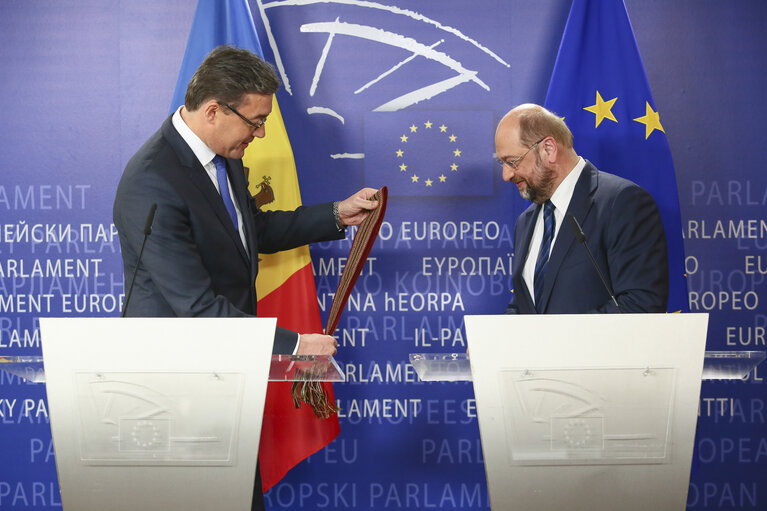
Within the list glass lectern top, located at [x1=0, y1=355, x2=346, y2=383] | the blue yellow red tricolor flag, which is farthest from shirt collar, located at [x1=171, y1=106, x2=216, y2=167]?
glass lectern top, located at [x1=0, y1=355, x2=346, y2=383]

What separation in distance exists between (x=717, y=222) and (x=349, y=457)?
84.4 inches

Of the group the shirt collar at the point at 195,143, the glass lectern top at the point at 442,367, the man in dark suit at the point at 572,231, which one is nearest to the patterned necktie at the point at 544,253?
the man in dark suit at the point at 572,231

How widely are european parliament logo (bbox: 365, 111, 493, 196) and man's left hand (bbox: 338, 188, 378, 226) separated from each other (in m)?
0.63

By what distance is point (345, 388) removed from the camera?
365 cm

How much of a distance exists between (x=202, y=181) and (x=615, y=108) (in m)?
1.93

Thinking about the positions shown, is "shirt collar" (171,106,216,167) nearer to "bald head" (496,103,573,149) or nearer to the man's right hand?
the man's right hand

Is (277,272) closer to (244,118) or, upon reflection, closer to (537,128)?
(244,118)

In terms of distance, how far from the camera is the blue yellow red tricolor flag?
3334mm

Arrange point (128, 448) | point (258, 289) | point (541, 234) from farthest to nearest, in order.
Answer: point (258, 289) < point (541, 234) < point (128, 448)

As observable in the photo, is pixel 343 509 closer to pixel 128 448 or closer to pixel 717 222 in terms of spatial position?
pixel 128 448

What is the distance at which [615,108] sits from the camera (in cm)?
340

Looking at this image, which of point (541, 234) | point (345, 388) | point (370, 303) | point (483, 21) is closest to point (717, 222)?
point (541, 234)

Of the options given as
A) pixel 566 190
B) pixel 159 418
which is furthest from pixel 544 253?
pixel 159 418

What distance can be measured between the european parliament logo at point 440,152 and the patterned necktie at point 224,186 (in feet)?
3.52
